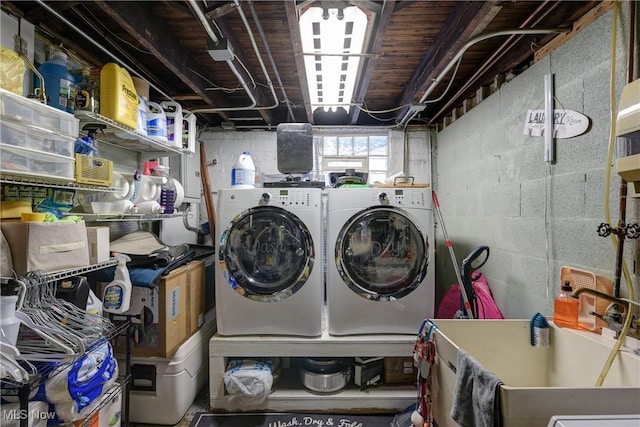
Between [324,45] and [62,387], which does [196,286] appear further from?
[324,45]

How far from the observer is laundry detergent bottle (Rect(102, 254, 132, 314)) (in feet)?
5.64

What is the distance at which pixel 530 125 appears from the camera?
1.88 metres

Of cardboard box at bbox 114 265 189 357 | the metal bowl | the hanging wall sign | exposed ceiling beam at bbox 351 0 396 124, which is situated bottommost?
the metal bowl

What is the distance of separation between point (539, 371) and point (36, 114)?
2529 millimetres

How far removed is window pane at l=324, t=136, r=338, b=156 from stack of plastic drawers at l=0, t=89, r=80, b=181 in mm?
2516

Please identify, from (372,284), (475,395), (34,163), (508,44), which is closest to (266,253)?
(372,284)

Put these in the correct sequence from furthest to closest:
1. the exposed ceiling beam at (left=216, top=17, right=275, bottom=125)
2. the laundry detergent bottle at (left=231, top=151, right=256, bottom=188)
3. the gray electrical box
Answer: the gray electrical box → the laundry detergent bottle at (left=231, top=151, right=256, bottom=188) → the exposed ceiling beam at (left=216, top=17, right=275, bottom=125)

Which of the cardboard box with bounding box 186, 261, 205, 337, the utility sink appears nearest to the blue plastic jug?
the cardboard box with bounding box 186, 261, 205, 337

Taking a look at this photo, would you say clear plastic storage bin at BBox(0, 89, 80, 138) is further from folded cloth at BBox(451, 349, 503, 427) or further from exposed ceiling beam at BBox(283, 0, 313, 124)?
folded cloth at BBox(451, 349, 503, 427)

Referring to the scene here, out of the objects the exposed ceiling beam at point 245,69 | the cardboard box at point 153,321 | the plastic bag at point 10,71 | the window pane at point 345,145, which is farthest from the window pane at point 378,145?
the plastic bag at point 10,71

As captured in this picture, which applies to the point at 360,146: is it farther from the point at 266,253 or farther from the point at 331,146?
the point at 266,253

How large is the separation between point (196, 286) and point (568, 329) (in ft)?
7.57

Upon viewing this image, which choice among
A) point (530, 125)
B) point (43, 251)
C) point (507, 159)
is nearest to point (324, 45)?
point (530, 125)

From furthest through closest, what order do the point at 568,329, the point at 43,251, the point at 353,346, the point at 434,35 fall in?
the point at 353,346 → the point at 434,35 → the point at 568,329 → the point at 43,251
